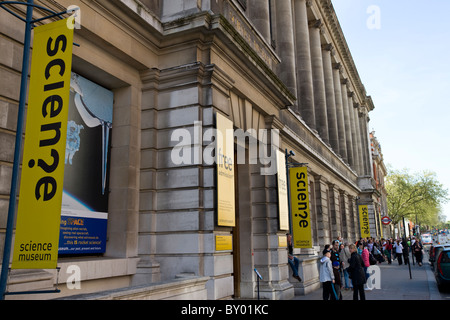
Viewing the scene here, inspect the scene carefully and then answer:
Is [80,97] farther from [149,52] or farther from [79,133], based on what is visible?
[149,52]

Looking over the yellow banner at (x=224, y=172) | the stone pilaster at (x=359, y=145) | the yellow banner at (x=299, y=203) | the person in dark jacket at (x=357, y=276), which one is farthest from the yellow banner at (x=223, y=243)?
the stone pilaster at (x=359, y=145)

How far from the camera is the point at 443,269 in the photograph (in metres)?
15.5

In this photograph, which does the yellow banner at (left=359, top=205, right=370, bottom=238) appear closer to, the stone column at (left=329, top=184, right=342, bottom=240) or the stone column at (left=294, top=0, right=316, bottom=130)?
the stone column at (left=329, top=184, right=342, bottom=240)

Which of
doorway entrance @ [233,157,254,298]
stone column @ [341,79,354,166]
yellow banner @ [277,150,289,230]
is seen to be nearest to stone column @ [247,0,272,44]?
yellow banner @ [277,150,289,230]

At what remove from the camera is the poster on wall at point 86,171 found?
872 cm

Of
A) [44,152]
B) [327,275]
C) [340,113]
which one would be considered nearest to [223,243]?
[327,275]

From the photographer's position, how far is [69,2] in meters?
8.46

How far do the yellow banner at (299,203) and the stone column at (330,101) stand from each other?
17.4m

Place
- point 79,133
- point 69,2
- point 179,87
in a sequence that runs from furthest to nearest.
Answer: point 179,87 → point 79,133 → point 69,2

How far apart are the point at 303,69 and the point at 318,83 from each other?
427 cm

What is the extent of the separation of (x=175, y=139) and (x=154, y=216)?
6.68ft

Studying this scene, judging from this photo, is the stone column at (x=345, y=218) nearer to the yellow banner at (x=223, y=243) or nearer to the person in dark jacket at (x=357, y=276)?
the person in dark jacket at (x=357, y=276)

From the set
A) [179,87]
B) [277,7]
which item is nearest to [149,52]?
[179,87]

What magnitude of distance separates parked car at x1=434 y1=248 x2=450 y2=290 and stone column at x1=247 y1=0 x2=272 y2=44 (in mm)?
10899
